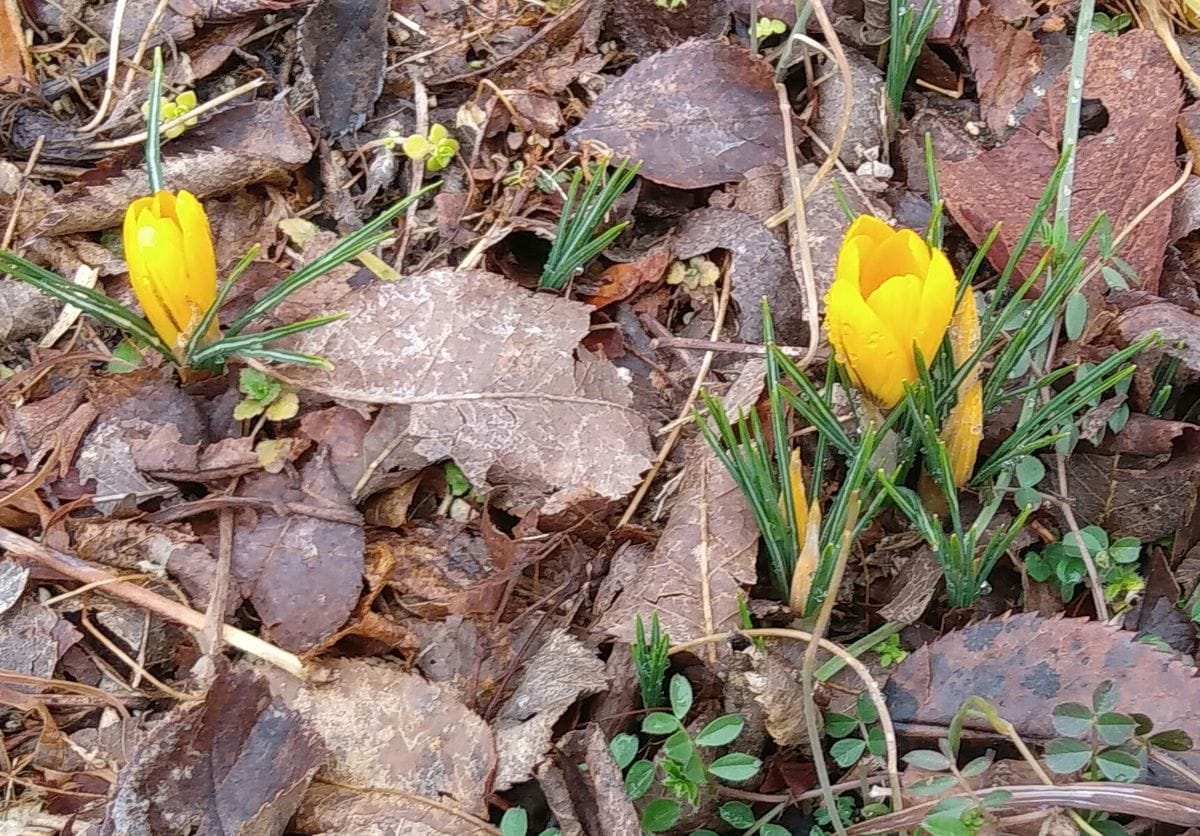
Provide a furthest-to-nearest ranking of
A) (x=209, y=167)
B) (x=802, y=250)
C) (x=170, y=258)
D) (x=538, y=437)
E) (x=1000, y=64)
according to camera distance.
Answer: (x=1000, y=64) < (x=209, y=167) < (x=802, y=250) < (x=538, y=437) < (x=170, y=258)

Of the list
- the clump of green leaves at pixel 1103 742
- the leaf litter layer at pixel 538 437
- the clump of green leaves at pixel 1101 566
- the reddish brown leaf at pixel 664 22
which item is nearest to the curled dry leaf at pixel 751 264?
the leaf litter layer at pixel 538 437

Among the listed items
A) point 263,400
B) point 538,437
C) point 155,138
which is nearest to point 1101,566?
point 538,437

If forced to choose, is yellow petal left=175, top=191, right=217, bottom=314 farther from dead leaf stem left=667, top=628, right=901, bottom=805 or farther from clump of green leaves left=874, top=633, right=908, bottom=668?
clump of green leaves left=874, top=633, right=908, bottom=668

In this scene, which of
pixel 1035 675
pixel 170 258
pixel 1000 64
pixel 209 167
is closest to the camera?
pixel 1035 675

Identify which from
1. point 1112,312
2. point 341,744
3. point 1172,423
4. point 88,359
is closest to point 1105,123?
point 1112,312

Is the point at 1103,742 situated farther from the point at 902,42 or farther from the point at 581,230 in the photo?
the point at 902,42

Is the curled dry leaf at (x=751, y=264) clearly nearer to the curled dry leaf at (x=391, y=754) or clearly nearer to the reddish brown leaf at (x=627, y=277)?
the reddish brown leaf at (x=627, y=277)
